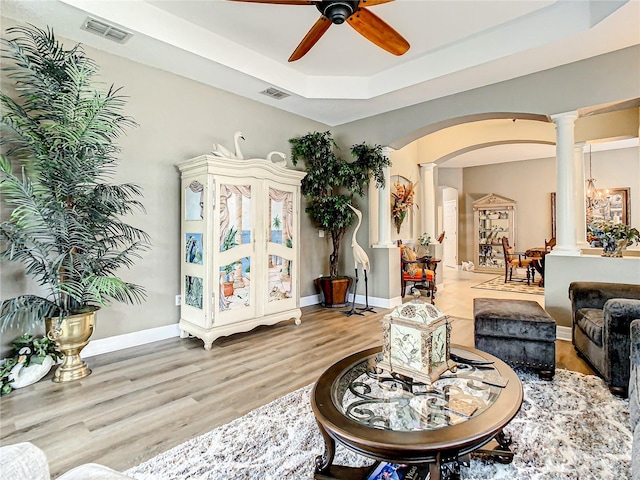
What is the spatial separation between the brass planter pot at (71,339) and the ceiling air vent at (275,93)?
3216mm

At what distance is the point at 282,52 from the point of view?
12.9 ft

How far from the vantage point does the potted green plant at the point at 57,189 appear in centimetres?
250

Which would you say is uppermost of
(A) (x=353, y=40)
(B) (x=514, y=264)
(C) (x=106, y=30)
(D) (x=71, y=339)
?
(A) (x=353, y=40)

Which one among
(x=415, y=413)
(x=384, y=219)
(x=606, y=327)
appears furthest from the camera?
(x=384, y=219)

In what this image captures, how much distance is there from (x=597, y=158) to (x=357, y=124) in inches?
Result: 291

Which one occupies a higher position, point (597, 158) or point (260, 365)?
point (597, 158)

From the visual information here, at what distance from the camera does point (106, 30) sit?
2967 mm

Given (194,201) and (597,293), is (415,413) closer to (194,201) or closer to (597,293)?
(597,293)

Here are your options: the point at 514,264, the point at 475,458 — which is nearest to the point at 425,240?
the point at 514,264

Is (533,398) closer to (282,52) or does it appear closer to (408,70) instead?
(408,70)

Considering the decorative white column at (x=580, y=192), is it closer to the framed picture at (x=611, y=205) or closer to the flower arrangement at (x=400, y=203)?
the flower arrangement at (x=400, y=203)

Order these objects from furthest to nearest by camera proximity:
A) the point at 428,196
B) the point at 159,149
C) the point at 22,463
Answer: the point at 428,196 < the point at 159,149 < the point at 22,463

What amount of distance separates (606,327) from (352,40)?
3.60m

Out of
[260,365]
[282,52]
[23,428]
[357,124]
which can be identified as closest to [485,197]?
[357,124]
